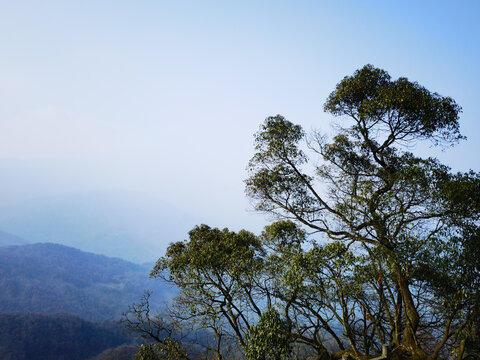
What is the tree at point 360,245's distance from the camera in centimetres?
814

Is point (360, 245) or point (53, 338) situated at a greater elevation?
point (360, 245)

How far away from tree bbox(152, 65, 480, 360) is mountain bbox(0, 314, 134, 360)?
105822mm

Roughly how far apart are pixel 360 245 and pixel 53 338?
403ft

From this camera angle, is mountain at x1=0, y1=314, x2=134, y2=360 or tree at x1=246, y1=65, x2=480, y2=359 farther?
mountain at x1=0, y1=314, x2=134, y2=360

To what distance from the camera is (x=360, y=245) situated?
390 inches

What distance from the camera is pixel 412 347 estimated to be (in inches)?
338

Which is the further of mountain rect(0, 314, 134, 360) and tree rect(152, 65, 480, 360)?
mountain rect(0, 314, 134, 360)

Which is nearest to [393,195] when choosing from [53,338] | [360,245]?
[360,245]

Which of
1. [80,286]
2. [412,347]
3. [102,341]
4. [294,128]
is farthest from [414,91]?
[80,286]

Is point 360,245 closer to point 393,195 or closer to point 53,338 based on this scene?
point 393,195

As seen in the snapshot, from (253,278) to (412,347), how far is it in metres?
5.94

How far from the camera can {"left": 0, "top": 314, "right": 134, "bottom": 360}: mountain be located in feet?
301

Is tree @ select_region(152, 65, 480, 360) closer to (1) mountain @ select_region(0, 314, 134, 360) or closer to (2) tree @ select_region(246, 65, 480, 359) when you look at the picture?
(2) tree @ select_region(246, 65, 480, 359)

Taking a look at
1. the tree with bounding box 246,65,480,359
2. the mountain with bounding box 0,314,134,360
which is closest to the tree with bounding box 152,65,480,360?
the tree with bounding box 246,65,480,359
